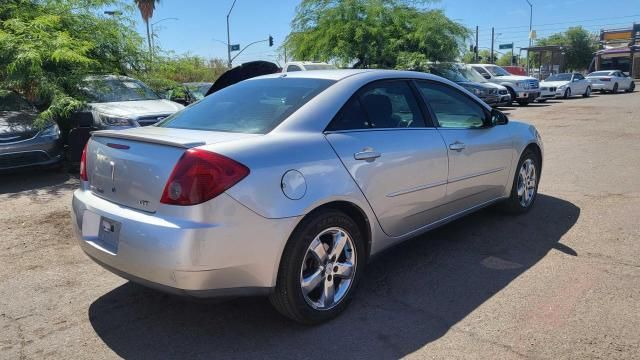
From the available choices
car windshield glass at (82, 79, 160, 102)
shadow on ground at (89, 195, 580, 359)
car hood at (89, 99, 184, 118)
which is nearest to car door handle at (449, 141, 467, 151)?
shadow on ground at (89, 195, 580, 359)

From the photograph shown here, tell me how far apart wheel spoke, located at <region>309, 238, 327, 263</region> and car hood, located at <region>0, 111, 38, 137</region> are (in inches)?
250

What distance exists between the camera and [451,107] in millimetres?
4668

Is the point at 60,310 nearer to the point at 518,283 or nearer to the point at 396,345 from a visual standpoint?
the point at 396,345

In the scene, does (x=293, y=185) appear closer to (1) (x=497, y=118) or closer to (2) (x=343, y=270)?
(2) (x=343, y=270)

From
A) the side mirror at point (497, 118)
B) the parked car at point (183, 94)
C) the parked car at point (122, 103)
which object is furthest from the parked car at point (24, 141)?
the side mirror at point (497, 118)

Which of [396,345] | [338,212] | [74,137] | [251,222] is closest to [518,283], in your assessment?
[396,345]

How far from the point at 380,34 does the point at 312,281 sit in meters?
18.8

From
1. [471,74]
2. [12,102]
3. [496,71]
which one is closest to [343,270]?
[12,102]

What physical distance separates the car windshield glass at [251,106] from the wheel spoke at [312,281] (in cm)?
93

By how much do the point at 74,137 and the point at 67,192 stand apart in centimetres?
95

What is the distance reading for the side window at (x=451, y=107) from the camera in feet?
14.4

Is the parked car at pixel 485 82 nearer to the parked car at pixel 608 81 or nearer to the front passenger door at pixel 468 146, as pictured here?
the parked car at pixel 608 81

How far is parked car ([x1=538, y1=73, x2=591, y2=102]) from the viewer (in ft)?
85.9

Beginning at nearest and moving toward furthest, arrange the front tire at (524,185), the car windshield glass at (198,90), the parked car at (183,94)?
the front tire at (524,185) < the parked car at (183,94) < the car windshield glass at (198,90)
